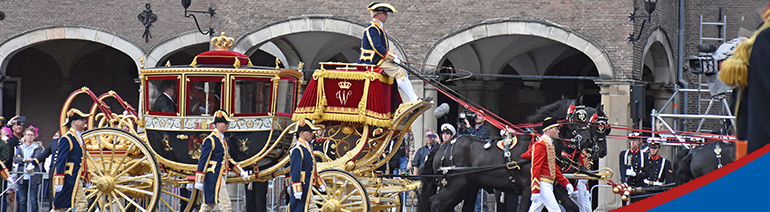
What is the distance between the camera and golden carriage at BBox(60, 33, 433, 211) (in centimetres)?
920

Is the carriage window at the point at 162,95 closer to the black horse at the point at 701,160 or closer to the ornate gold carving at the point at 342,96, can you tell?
the ornate gold carving at the point at 342,96

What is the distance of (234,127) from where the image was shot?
31.0ft

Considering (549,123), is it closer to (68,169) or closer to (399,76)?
(399,76)

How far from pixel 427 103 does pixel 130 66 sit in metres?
15.2

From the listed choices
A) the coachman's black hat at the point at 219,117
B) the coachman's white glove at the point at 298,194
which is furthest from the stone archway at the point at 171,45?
the coachman's white glove at the point at 298,194

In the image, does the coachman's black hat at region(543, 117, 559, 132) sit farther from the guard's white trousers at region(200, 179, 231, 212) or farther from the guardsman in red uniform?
the guard's white trousers at region(200, 179, 231, 212)

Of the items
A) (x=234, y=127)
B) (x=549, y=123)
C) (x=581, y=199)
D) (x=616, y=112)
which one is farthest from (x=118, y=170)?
(x=616, y=112)

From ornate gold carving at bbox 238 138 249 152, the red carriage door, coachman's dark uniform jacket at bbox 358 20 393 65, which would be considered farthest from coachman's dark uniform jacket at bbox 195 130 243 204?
coachman's dark uniform jacket at bbox 358 20 393 65

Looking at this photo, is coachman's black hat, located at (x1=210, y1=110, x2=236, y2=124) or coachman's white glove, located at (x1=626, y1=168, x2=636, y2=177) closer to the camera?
coachman's black hat, located at (x1=210, y1=110, x2=236, y2=124)

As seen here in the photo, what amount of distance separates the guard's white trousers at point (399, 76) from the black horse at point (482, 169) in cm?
121

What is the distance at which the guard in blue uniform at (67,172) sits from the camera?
8742 mm

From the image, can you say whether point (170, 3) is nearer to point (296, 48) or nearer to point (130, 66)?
point (296, 48)

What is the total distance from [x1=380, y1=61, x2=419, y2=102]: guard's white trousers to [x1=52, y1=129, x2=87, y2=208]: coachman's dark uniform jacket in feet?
11.5

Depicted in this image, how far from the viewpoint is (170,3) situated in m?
18.5
